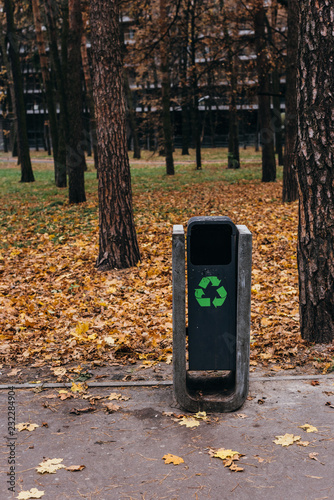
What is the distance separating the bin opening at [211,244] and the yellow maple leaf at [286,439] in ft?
4.49

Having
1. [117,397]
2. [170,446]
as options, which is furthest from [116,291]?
[170,446]

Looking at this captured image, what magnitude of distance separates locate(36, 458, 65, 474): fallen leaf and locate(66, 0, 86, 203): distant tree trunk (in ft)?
38.8

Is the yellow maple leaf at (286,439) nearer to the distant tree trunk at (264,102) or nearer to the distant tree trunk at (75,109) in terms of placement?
the distant tree trunk at (75,109)

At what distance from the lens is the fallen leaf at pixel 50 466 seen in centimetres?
334

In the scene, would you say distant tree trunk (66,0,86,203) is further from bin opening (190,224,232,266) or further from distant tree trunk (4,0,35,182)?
bin opening (190,224,232,266)

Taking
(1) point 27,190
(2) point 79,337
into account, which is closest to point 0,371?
(2) point 79,337

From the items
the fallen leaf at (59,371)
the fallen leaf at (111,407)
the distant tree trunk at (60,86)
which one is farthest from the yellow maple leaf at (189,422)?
the distant tree trunk at (60,86)

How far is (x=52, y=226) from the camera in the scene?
12.4 m

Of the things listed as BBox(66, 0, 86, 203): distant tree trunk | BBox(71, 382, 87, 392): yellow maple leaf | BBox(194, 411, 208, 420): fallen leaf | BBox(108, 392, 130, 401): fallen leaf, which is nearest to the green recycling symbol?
BBox(194, 411, 208, 420): fallen leaf

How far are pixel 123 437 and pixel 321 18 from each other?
13.0ft

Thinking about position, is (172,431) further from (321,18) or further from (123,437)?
(321,18)

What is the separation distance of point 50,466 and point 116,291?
413 centimetres

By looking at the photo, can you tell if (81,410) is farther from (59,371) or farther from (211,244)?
(211,244)

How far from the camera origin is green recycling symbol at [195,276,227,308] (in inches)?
160
